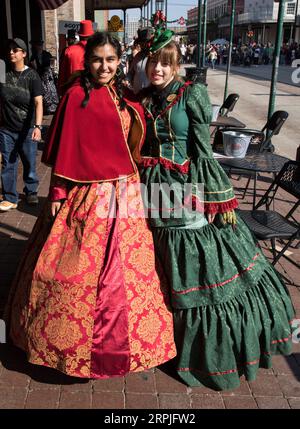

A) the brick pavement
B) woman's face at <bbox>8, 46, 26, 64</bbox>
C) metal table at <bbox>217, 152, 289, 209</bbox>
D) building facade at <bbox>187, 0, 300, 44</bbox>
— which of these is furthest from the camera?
building facade at <bbox>187, 0, 300, 44</bbox>

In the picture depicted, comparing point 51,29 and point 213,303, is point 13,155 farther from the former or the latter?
point 51,29

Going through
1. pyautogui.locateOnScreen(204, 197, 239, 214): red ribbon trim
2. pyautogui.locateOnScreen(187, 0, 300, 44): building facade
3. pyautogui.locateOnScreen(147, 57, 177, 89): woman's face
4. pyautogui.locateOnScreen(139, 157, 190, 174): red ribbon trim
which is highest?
pyautogui.locateOnScreen(187, 0, 300, 44): building facade

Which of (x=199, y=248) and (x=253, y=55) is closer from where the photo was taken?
(x=199, y=248)

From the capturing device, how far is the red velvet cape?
2510 mm

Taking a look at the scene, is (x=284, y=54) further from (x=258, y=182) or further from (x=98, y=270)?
(x=98, y=270)

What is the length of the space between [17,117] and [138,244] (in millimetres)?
3001

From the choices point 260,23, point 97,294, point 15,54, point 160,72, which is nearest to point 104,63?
point 160,72

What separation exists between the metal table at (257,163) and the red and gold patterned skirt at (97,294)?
5.82ft

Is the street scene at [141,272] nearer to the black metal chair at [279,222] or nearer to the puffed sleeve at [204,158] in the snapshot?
the puffed sleeve at [204,158]

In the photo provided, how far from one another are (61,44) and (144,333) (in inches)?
594

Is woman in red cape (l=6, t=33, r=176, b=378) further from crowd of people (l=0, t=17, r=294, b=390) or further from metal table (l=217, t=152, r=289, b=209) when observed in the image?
metal table (l=217, t=152, r=289, b=209)

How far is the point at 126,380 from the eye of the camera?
2742 mm

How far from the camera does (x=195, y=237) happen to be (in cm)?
266

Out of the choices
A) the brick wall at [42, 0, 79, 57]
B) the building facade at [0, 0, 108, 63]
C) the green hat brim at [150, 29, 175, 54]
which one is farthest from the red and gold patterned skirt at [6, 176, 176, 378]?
the brick wall at [42, 0, 79, 57]
